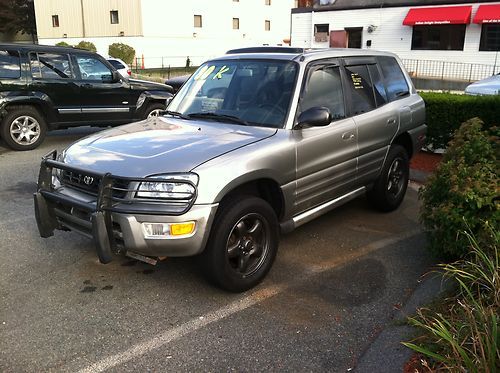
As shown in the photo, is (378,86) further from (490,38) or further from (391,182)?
(490,38)

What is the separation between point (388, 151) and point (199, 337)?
327 cm

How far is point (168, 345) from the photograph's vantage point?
3254 millimetres

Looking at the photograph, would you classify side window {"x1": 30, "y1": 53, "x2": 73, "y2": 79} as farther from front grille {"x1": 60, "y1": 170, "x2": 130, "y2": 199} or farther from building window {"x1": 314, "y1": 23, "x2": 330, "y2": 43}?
building window {"x1": 314, "y1": 23, "x2": 330, "y2": 43}

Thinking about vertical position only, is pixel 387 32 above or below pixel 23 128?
above

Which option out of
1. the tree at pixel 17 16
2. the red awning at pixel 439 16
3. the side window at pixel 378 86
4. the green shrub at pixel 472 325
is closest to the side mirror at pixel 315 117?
the green shrub at pixel 472 325

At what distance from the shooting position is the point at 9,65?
8.86 meters

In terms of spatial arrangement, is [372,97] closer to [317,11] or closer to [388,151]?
[388,151]

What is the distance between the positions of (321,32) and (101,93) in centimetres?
2490

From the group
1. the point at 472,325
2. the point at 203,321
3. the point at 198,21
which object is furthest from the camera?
the point at 198,21

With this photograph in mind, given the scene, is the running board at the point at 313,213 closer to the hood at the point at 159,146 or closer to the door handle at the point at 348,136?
the door handle at the point at 348,136

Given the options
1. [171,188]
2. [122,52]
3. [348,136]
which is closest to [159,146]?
[171,188]

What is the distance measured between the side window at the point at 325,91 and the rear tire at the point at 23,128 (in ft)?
21.0

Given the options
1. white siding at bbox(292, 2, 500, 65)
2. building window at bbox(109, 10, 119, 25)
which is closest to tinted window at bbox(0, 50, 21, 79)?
white siding at bbox(292, 2, 500, 65)

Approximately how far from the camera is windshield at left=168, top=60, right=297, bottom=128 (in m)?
4.40
